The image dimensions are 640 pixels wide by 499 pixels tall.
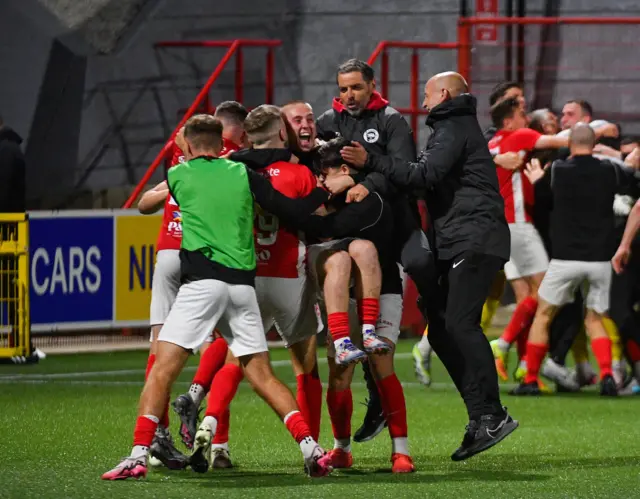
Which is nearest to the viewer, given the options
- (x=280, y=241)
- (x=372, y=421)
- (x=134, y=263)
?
(x=280, y=241)

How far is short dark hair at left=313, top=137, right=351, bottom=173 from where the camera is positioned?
936 cm

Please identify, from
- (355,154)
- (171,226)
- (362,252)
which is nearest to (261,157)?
(355,154)

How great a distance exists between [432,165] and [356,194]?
21.5 inches

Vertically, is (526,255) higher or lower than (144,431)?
higher

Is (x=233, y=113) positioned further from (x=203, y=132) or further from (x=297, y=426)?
(x=297, y=426)

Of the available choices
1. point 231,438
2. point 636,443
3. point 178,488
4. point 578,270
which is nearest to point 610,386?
point 578,270

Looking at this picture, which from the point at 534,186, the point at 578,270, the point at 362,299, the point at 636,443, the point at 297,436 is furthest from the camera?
the point at 534,186

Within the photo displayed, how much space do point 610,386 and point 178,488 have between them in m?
5.99

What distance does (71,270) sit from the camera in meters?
16.7

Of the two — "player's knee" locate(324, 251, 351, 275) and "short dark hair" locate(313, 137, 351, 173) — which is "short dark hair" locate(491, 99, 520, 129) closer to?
"short dark hair" locate(313, 137, 351, 173)

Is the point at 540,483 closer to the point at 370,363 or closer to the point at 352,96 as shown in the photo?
the point at 370,363

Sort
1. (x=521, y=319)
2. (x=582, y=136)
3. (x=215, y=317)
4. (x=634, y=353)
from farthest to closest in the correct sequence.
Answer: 1. (x=521, y=319)
2. (x=634, y=353)
3. (x=582, y=136)
4. (x=215, y=317)

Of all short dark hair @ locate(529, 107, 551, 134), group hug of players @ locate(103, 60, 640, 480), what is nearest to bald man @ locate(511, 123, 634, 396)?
short dark hair @ locate(529, 107, 551, 134)

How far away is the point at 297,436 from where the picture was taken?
344 inches
